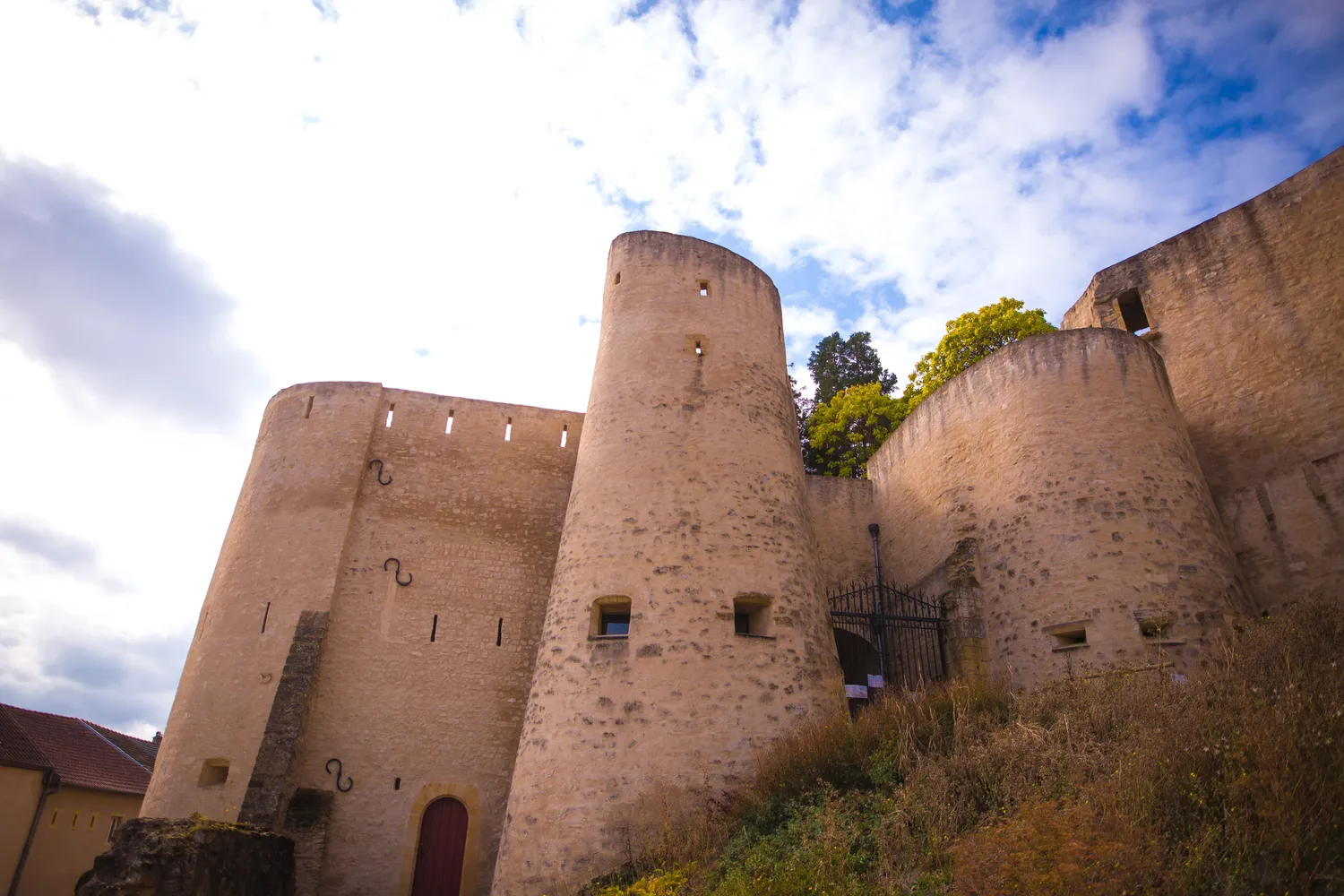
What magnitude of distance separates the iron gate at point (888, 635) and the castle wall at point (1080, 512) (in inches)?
31.2

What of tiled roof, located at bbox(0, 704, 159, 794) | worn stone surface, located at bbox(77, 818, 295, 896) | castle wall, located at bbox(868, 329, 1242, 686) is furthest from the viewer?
tiled roof, located at bbox(0, 704, 159, 794)

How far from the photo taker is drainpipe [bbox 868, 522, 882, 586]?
50.5 feet

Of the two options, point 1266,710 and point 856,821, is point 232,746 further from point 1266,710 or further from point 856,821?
point 1266,710

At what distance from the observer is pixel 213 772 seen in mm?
11680

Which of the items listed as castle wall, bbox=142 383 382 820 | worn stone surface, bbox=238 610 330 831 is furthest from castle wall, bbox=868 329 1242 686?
castle wall, bbox=142 383 382 820

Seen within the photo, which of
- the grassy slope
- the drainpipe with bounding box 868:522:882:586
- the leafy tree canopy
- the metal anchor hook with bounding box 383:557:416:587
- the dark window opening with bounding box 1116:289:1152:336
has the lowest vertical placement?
the grassy slope

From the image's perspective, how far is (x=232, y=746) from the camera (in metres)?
11.6

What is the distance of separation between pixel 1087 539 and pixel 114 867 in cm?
1115

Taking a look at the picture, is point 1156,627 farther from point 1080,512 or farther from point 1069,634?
point 1080,512

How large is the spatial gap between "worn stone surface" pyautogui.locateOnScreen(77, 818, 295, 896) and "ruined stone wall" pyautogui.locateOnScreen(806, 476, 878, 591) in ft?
32.3

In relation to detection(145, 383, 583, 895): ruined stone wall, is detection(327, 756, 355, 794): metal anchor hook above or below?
below

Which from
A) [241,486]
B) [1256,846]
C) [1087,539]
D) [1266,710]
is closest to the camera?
[1256,846]

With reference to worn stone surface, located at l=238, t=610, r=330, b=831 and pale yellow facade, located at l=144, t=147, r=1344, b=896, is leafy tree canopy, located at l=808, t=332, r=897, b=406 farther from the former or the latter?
worn stone surface, located at l=238, t=610, r=330, b=831

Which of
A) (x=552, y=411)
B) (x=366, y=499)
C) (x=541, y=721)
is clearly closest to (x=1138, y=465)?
(x=541, y=721)
